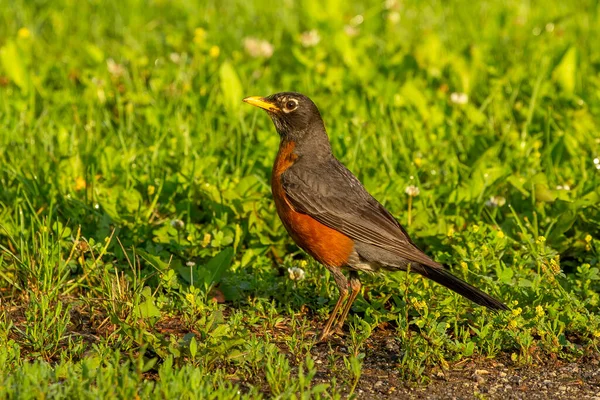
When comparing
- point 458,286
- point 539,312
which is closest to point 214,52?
point 458,286

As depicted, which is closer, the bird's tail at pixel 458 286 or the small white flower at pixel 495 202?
the bird's tail at pixel 458 286

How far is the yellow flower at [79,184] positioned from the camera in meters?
6.54

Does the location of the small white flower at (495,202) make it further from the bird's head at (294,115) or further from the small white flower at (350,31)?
the small white flower at (350,31)

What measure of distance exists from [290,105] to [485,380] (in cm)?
214

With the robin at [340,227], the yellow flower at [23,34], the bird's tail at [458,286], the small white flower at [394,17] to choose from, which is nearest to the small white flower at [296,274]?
the robin at [340,227]

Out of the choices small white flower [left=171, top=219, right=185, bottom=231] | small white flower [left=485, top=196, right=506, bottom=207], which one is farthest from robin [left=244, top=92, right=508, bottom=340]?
small white flower [left=485, top=196, right=506, bottom=207]

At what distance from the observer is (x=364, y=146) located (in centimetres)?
721

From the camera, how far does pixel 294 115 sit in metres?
6.03

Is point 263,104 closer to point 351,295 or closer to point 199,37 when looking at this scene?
point 351,295

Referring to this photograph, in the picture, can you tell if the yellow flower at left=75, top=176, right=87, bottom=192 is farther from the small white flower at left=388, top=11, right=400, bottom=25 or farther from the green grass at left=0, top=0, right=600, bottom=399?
the small white flower at left=388, top=11, right=400, bottom=25

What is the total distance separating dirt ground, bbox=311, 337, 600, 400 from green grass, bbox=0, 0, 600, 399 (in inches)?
2.6

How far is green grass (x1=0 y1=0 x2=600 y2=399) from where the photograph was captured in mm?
4738

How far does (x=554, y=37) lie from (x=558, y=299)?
4811 mm

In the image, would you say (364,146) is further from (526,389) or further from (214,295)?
(526,389)
